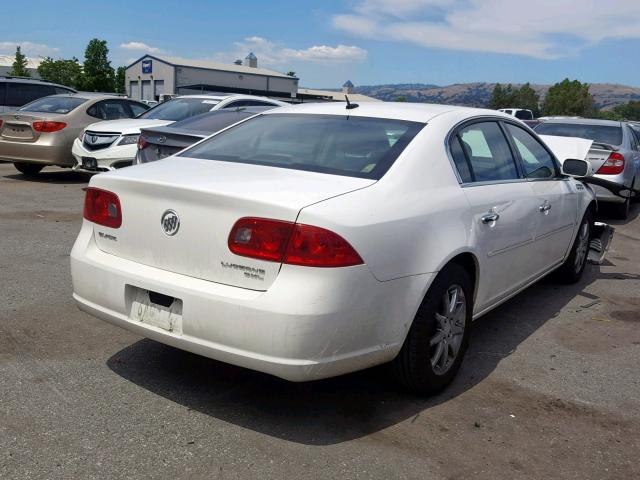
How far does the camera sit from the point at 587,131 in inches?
448

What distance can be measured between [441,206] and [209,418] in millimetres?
1582

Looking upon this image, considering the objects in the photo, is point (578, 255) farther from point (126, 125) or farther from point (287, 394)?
point (126, 125)

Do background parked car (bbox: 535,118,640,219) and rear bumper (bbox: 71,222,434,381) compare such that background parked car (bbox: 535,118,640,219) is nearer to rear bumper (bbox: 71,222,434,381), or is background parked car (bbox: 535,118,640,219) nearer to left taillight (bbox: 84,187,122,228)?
rear bumper (bbox: 71,222,434,381)

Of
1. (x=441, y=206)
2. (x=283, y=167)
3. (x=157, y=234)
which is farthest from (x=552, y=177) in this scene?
(x=157, y=234)

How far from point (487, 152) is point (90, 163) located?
24.4 feet

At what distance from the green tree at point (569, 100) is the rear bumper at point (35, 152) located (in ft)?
307

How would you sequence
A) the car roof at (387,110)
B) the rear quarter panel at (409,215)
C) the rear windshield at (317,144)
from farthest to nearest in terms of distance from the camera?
the car roof at (387,110) < the rear windshield at (317,144) < the rear quarter panel at (409,215)

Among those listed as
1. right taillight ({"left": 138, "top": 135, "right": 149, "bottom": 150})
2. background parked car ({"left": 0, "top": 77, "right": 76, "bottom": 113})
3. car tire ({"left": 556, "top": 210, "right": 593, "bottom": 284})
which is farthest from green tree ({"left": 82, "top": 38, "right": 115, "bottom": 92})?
car tire ({"left": 556, "top": 210, "right": 593, "bottom": 284})

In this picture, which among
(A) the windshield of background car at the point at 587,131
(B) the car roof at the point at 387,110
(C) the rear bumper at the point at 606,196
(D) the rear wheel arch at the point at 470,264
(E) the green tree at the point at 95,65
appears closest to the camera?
(D) the rear wheel arch at the point at 470,264

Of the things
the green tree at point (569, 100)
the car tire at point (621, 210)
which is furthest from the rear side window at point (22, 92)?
the green tree at point (569, 100)

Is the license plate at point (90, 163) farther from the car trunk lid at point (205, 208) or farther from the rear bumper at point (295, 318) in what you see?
the rear bumper at point (295, 318)

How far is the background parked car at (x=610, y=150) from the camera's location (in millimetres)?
10203

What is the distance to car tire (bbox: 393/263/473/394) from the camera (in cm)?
345

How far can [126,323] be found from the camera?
3.42 meters
